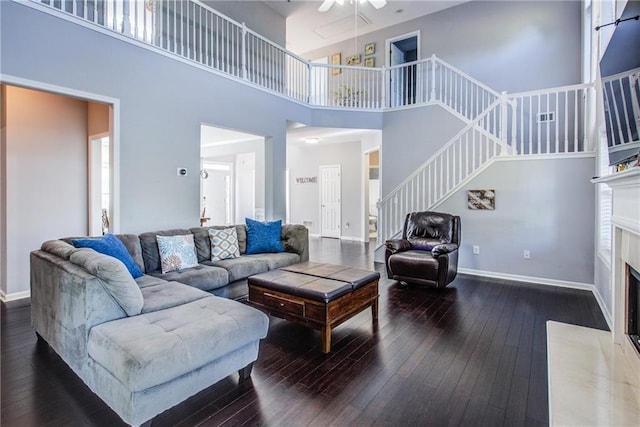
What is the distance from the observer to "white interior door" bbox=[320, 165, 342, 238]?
934 cm

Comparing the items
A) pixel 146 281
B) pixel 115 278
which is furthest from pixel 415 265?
pixel 115 278

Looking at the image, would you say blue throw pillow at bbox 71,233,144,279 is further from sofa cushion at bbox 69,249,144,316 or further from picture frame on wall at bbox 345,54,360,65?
picture frame on wall at bbox 345,54,360,65

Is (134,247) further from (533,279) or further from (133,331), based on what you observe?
(533,279)

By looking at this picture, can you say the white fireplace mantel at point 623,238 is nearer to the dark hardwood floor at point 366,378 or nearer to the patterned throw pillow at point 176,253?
the dark hardwood floor at point 366,378

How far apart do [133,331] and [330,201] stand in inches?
309

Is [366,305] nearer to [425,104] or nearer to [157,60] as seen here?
[157,60]

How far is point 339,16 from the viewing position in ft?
25.1

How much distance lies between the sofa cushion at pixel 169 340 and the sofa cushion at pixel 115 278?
10 cm

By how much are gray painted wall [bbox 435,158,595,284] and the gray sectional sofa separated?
414 centimetres

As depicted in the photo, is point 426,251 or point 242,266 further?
point 426,251

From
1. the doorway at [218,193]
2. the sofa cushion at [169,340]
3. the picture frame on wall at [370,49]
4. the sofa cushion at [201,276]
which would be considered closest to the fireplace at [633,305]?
the sofa cushion at [169,340]

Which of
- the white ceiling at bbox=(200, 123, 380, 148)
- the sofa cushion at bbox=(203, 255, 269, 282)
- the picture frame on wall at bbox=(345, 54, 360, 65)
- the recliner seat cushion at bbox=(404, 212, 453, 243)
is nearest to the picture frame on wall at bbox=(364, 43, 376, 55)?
the picture frame on wall at bbox=(345, 54, 360, 65)

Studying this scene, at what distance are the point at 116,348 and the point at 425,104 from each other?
20.9ft

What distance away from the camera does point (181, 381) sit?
5.97 feet
